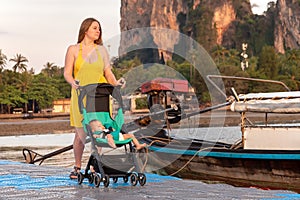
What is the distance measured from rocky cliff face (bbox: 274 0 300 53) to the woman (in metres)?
116

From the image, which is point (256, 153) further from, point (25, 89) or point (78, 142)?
point (25, 89)

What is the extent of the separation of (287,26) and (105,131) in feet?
396

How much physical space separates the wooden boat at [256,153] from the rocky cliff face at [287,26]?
4317 inches

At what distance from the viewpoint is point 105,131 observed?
17.7ft

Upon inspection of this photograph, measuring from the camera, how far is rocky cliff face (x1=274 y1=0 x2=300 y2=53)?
120000 millimetres

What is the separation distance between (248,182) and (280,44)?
112717mm

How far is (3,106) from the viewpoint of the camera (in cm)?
6912

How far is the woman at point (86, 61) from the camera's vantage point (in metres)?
5.71

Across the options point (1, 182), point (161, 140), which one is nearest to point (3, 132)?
point (161, 140)

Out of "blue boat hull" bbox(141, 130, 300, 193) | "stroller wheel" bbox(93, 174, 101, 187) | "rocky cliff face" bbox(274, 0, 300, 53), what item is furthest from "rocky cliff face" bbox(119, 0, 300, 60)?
"stroller wheel" bbox(93, 174, 101, 187)

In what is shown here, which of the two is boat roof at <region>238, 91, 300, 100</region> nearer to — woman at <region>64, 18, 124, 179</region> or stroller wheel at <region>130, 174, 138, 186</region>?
woman at <region>64, 18, 124, 179</region>

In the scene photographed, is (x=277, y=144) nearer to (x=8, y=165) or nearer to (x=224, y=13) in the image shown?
(x=8, y=165)

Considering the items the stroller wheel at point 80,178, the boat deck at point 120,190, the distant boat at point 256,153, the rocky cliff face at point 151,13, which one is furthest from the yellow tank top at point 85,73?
the rocky cliff face at point 151,13

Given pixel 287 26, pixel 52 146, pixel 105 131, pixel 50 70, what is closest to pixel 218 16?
pixel 287 26
